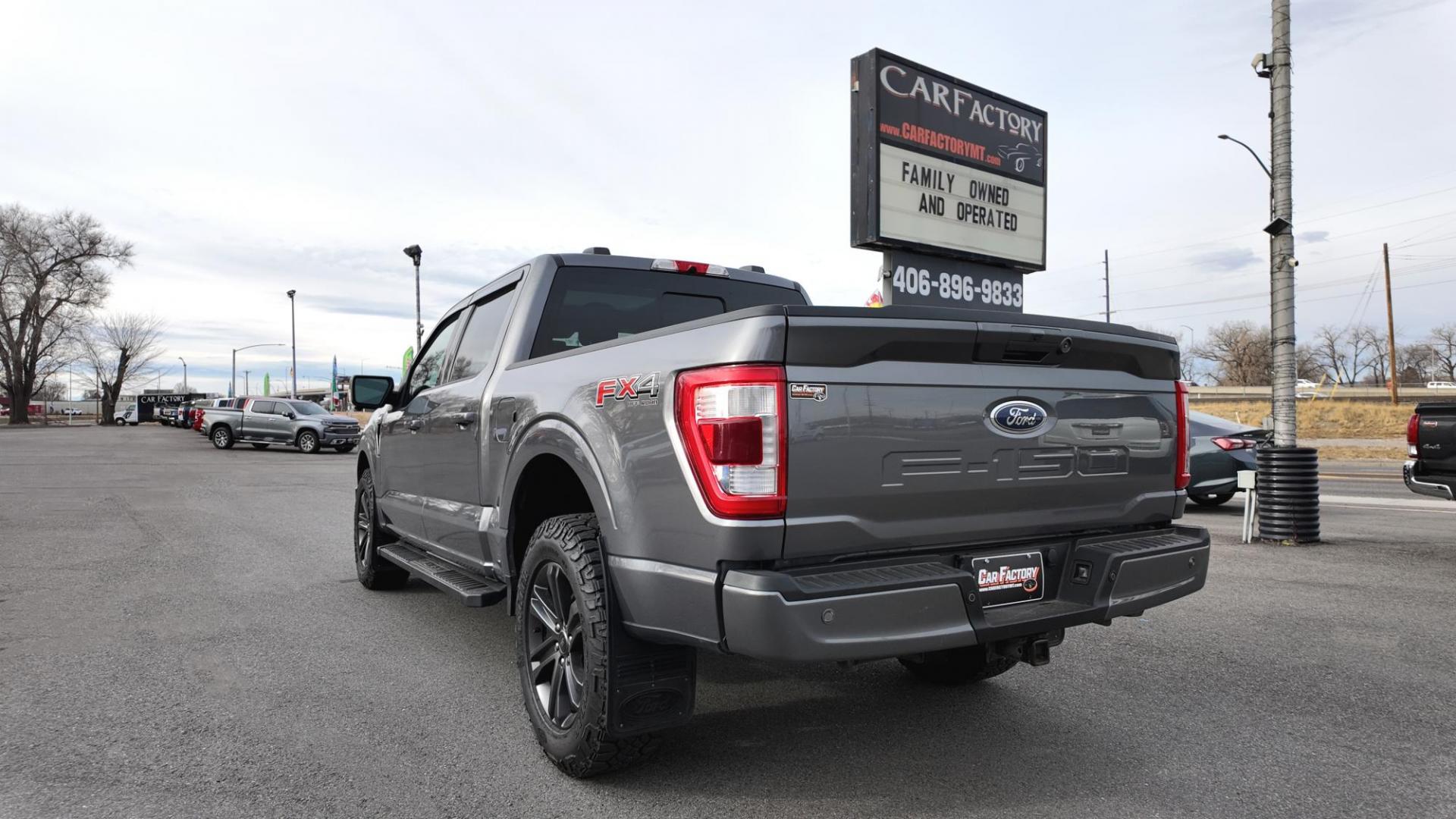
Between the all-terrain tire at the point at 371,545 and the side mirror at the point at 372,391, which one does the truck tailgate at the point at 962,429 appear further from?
the all-terrain tire at the point at 371,545

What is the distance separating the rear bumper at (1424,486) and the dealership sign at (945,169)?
4.93 m

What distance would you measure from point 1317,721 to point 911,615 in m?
2.36

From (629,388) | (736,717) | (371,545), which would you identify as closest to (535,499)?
(629,388)

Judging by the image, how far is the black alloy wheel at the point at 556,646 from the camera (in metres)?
3.28

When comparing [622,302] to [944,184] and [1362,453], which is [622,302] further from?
[1362,453]

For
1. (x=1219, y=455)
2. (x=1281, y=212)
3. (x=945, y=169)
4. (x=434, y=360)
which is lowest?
(x=1219, y=455)

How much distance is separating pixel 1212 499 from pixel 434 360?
10603 mm

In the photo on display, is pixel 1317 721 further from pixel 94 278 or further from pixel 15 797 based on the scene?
pixel 94 278

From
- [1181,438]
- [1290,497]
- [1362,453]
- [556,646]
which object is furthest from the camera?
[1362,453]

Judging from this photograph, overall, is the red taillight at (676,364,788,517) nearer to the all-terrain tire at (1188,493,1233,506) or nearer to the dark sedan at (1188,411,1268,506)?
the dark sedan at (1188,411,1268,506)

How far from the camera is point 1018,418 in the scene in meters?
3.01

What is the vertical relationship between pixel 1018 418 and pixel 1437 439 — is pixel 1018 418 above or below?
above

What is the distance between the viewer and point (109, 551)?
8.12 metres

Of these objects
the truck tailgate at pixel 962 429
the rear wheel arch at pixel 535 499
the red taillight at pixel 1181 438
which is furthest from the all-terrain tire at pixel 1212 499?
the rear wheel arch at pixel 535 499
